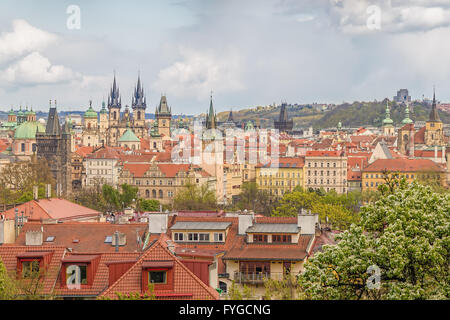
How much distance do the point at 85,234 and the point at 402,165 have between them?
88874 millimetres

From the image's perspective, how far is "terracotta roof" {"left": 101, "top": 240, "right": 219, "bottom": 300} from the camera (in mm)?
18641

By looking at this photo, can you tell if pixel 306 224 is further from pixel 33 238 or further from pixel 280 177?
pixel 280 177

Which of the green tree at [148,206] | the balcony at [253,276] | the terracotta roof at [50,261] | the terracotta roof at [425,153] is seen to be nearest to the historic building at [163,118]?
the terracotta roof at [425,153]

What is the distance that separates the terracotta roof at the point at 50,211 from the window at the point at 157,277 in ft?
64.5

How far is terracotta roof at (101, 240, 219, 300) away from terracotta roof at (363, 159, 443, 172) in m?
94.6

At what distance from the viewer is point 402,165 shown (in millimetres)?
113875

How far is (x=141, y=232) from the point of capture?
1237 inches

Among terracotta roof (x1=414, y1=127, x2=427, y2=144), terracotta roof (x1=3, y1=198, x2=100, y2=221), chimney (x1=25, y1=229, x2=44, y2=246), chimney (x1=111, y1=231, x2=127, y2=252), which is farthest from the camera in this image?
terracotta roof (x1=414, y1=127, x2=427, y2=144)

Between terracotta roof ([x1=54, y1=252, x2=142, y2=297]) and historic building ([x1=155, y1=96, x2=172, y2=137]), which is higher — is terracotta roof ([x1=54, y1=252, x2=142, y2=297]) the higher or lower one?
the lower one

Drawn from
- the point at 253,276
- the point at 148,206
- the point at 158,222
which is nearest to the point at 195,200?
the point at 148,206

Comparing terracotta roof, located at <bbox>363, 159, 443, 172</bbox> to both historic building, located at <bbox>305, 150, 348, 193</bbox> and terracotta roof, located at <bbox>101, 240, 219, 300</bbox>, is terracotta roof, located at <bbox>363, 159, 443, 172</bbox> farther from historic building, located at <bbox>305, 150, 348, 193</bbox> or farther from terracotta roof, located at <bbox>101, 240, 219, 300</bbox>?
terracotta roof, located at <bbox>101, 240, 219, 300</bbox>

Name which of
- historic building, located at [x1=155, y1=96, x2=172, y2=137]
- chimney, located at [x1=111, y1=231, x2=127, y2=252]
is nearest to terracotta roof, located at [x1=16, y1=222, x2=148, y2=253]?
chimney, located at [x1=111, y1=231, x2=127, y2=252]
